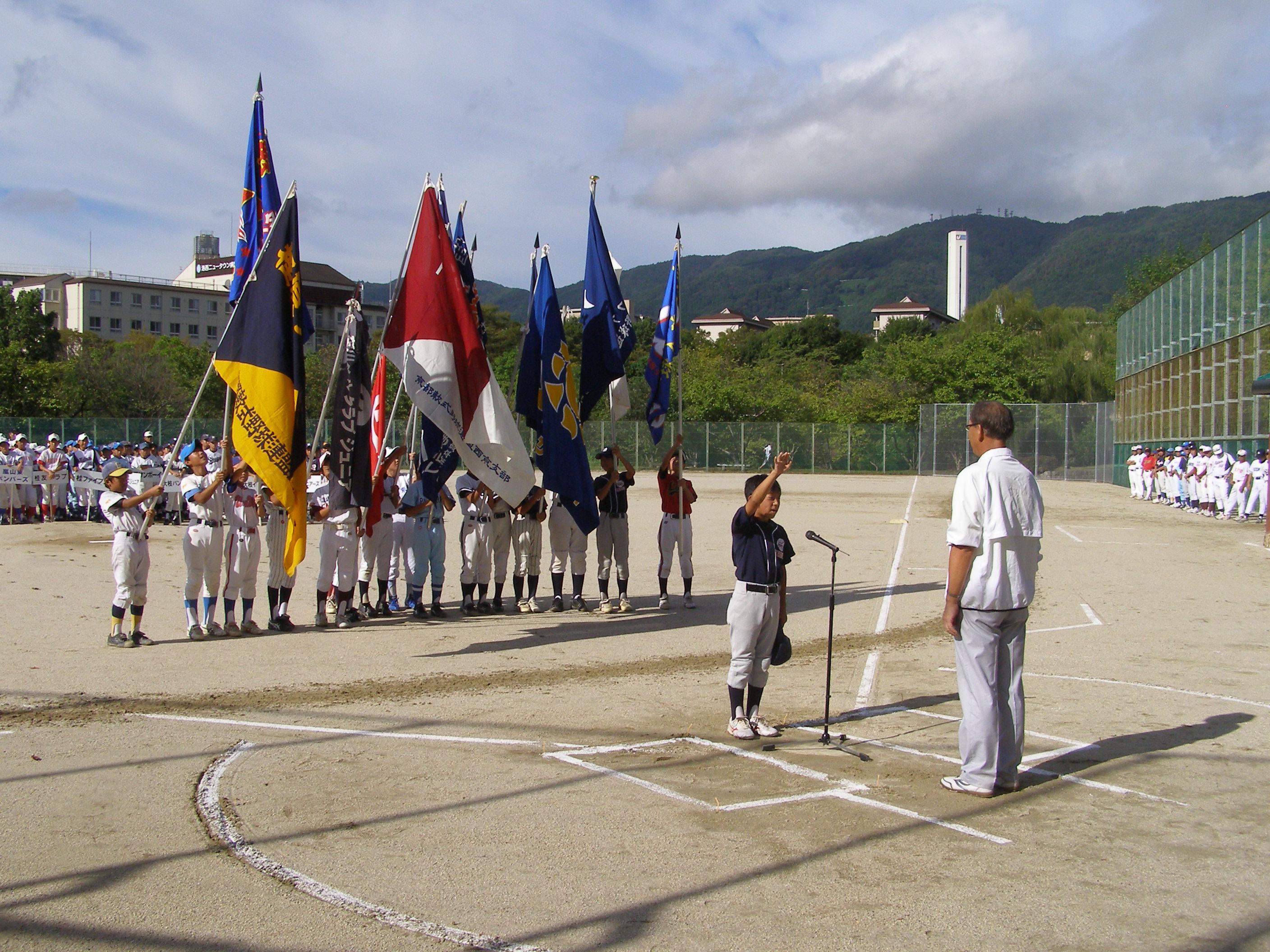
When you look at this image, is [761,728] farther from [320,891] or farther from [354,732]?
[320,891]

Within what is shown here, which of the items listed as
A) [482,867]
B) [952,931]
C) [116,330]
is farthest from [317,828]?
[116,330]

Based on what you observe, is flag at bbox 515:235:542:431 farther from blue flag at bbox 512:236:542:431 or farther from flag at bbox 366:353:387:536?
flag at bbox 366:353:387:536

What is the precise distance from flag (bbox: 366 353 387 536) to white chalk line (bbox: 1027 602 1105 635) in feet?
25.2

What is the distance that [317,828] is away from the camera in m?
5.49

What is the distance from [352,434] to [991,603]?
7.73 m

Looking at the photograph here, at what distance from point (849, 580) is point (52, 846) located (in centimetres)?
1311

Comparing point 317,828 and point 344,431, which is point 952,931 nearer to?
point 317,828

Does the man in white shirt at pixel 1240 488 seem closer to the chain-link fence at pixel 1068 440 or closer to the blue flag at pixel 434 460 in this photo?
the chain-link fence at pixel 1068 440

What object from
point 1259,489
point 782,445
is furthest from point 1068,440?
point 1259,489

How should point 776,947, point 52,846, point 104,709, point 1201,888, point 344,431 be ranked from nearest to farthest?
point 776,947 < point 1201,888 < point 52,846 < point 104,709 < point 344,431

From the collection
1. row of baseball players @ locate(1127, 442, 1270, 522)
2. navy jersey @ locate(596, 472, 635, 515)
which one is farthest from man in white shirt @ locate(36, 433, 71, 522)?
row of baseball players @ locate(1127, 442, 1270, 522)

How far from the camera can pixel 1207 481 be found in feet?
101

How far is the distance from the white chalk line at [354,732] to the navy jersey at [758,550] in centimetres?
173

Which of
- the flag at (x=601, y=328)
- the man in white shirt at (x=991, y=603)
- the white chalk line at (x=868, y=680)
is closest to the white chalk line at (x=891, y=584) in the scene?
the white chalk line at (x=868, y=680)
